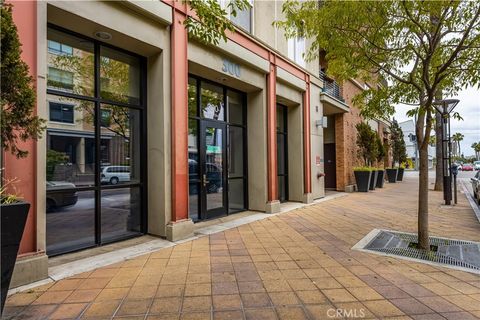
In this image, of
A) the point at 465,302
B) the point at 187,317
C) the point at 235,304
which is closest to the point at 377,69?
the point at 465,302

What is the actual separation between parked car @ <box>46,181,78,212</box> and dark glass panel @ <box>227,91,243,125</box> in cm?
470

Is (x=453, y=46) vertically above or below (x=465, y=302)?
above

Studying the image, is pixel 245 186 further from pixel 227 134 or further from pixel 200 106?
pixel 200 106

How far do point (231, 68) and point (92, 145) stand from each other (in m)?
3.78

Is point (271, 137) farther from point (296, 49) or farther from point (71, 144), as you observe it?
point (71, 144)

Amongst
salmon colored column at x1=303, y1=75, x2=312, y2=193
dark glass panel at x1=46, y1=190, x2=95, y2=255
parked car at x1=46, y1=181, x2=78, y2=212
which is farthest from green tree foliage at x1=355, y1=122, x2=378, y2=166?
parked car at x1=46, y1=181, x2=78, y2=212

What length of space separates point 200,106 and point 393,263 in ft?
17.0

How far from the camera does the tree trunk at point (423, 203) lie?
4.85 m

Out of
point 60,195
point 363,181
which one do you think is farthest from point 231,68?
point 363,181

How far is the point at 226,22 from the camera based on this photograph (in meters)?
3.52

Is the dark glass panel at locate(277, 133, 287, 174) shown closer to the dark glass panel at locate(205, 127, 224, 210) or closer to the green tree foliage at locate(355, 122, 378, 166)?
the dark glass panel at locate(205, 127, 224, 210)

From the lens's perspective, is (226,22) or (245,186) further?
(245,186)

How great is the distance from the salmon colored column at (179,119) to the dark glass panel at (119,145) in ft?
2.68

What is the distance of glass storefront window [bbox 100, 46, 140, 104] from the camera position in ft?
17.4
